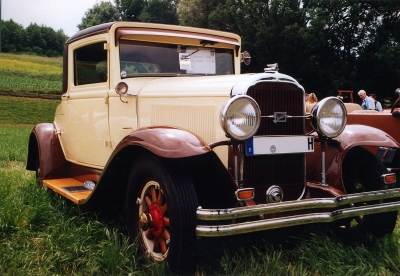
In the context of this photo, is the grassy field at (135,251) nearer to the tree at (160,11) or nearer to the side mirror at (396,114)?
the side mirror at (396,114)

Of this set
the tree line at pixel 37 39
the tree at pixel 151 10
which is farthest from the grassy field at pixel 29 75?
the tree line at pixel 37 39

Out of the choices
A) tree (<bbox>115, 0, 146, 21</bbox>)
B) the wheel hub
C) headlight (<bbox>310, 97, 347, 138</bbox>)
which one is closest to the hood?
headlight (<bbox>310, 97, 347, 138</bbox>)

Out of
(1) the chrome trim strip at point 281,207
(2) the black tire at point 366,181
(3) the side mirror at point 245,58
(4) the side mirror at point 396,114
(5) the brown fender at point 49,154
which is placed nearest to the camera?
(1) the chrome trim strip at point 281,207

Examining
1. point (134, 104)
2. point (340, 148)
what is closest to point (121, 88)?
point (134, 104)

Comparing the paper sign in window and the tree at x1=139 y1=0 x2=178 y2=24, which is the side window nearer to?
the paper sign in window

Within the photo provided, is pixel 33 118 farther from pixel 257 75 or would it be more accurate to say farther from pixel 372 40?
pixel 257 75

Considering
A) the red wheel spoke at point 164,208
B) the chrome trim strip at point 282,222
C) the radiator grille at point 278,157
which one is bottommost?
the chrome trim strip at point 282,222

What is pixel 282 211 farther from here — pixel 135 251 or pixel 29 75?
pixel 29 75

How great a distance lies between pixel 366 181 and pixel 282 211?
1.19 m

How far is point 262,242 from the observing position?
11.0ft

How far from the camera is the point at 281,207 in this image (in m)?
2.59

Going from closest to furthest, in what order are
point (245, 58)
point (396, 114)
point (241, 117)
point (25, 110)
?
point (241, 117) → point (245, 58) → point (396, 114) → point (25, 110)

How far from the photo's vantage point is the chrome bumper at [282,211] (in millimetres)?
2447

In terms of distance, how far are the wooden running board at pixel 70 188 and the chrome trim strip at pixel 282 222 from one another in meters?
1.47
